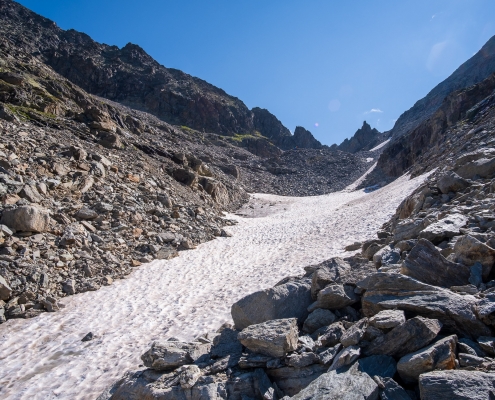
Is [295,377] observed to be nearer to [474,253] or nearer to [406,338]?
[406,338]

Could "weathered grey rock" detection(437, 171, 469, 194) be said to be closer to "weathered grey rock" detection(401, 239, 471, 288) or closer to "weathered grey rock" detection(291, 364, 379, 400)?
"weathered grey rock" detection(401, 239, 471, 288)

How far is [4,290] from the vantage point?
8867 mm

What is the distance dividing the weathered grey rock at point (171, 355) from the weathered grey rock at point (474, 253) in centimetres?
486

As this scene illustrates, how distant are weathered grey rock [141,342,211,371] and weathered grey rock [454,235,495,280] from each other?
4.86 metres

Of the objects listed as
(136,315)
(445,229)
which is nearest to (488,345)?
(445,229)

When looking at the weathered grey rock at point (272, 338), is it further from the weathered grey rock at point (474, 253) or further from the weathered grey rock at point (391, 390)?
the weathered grey rock at point (474, 253)

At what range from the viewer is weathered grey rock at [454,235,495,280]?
5.07 meters

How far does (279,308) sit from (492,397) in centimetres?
391

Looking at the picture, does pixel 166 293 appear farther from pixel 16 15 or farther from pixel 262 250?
pixel 16 15

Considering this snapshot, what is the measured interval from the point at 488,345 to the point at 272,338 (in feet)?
9.03

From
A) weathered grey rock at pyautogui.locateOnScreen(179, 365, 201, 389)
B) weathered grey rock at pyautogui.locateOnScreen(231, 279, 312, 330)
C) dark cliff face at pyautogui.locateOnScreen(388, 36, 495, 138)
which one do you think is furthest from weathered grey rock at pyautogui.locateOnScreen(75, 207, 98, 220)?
dark cliff face at pyautogui.locateOnScreen(388, 36, 495, 138)

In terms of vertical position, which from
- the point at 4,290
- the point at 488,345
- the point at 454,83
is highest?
the point at 454,83

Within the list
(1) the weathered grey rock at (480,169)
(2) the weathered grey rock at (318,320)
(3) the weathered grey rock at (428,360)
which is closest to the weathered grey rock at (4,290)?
(2) the weathered grey rock at (318,320)

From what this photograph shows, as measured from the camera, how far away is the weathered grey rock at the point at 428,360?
3443mm
